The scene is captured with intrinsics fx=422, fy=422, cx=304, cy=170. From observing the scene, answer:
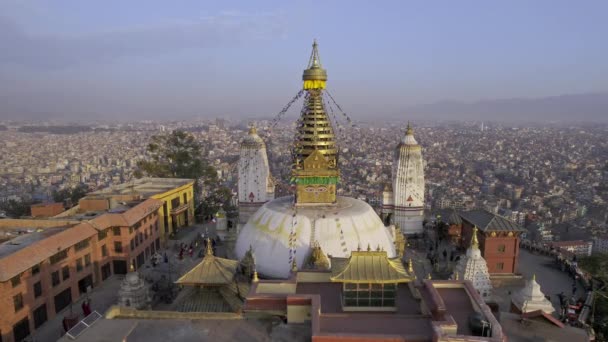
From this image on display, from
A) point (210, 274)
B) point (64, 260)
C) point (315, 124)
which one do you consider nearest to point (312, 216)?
point (315, 124)

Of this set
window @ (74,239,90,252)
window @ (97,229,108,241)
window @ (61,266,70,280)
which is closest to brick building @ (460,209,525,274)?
window @ (97,229,108,241)

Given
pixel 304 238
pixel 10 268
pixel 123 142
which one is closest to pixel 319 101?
pixel 304 238

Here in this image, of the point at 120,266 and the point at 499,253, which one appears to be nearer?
the point at 499,253

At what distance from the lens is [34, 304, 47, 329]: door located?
19.5 metres

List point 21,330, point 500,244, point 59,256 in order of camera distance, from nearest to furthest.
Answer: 1. point 21,330
2. point 59,256
3. point 500,244

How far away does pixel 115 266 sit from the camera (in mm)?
25938

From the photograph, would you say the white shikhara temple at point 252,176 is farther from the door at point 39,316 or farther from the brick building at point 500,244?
the brick building at point 500,244

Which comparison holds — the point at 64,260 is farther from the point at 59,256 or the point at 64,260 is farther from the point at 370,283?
the point at 370,283

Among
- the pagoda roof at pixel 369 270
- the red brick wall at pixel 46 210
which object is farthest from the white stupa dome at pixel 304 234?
the red brick wall at pixel 46 210

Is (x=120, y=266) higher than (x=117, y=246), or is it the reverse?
(x=117, y=246)

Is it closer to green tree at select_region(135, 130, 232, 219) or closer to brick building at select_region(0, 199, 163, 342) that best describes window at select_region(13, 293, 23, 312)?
brick building at select_region(0, 199, 163, 342)

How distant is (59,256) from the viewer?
21078 mm

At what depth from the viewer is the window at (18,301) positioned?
18125 mm

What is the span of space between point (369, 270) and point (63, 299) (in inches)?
665
